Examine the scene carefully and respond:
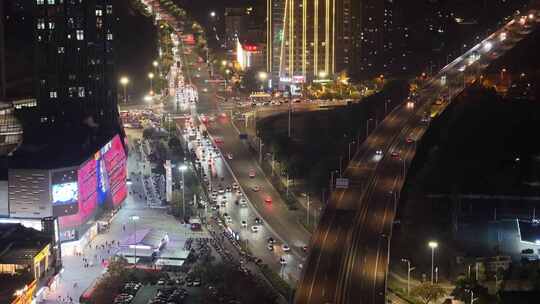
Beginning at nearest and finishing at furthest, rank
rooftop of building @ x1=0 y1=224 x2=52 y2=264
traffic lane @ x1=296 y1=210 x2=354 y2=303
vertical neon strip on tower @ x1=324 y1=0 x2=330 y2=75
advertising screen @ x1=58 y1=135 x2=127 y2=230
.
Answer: traffic lane @ x1=296 y1=210 x2=354 y2=303 < rooftop of building @ x1=0 y1=224 x2=52 y2=264 < advertising screen @ x1=58 y1=135 x2=127 y2=230 < vertical neon strip on tower @ x1=324 y1=0 x2=330 y2=75

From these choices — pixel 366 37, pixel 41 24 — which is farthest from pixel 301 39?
pixel 41 24

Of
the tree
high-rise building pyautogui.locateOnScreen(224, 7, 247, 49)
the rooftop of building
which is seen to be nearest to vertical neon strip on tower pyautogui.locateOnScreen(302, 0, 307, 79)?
high-rise building pyautogui.locateOnScreen(224, 7, 247, 49)

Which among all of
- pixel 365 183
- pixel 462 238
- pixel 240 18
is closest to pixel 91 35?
pixel 365 183

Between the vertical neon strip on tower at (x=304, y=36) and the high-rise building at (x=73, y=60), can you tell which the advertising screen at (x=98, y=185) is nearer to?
the high-rise building at (x=73, y=60)

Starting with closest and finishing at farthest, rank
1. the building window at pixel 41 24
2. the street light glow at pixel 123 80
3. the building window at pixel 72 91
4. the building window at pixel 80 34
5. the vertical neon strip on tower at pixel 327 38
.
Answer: the building window at pixel 41 24 → the building window at pixel 80 34 → the building window at pixel 72 91 → the street light glow at pixel 123 80 → the vertical neon strip on tower at pixel 327 38

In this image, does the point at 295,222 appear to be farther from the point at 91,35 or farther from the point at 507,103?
the point at 507,103

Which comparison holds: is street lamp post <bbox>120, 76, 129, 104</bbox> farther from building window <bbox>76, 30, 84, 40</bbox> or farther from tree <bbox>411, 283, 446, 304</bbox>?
tree <bbox>411, 283, 446, 304</bbox>

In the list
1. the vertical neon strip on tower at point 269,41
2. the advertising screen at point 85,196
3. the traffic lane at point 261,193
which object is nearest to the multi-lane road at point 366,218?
the traffic lane at point 261,193
